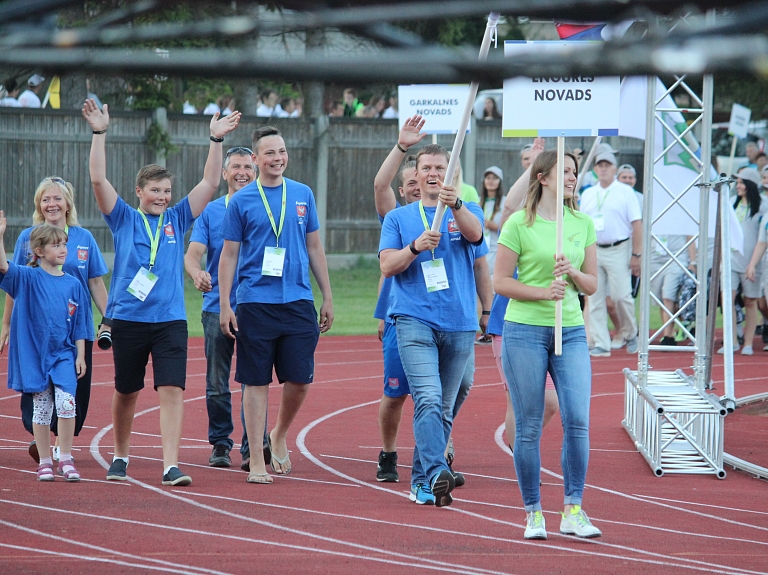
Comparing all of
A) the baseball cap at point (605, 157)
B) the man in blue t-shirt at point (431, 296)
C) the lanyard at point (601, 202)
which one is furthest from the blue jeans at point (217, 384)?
the baseball cap at point (605, 157)

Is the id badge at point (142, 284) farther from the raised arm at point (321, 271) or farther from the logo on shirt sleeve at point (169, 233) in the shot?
the raised arm at point (321, 271)

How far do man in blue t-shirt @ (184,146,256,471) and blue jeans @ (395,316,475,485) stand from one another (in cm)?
163

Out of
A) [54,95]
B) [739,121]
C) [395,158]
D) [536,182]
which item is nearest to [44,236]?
[395,158]

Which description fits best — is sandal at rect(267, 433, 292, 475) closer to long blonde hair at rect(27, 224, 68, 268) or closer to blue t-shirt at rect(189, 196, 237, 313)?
blue t-shirt at rect(189, 196, 237, 313)

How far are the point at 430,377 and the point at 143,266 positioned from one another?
6.57 feet

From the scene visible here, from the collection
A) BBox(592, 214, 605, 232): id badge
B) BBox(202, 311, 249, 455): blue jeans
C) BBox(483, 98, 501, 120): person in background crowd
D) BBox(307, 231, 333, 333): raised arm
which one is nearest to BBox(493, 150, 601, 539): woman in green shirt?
BBox(307, 231, 333, 333): raised arm

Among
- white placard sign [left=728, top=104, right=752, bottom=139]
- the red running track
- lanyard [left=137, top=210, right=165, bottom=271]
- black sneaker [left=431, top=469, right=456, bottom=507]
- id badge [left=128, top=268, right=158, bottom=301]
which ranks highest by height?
white placard sign [left=728, top=104, right=752, bottom=139]

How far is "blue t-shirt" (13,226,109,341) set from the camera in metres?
7.98

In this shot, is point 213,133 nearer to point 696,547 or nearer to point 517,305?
point 517,305

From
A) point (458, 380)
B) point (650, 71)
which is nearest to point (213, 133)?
point (458, 380)

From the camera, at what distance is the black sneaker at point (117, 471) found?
738 cm

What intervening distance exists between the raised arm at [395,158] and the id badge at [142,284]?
1547 mm

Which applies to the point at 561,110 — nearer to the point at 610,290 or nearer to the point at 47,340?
the point at 47,340

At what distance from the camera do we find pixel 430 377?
6.68 metres
